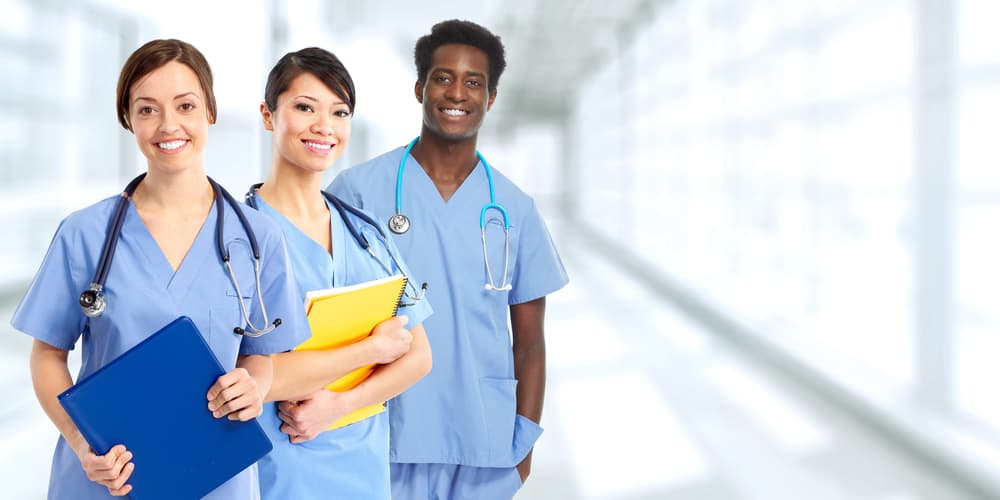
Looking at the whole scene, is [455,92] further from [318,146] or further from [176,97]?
[176,97]

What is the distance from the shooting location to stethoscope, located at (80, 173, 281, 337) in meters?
0.71

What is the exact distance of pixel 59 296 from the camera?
28.9 inches

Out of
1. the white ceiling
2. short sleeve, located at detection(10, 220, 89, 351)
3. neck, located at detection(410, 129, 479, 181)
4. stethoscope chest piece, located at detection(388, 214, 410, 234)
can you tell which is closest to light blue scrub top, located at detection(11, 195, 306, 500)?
short sleeve, located at detection(10, 220, 89, 351)

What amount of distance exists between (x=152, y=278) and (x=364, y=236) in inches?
11.5

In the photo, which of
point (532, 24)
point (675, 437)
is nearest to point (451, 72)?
point (675, 437)

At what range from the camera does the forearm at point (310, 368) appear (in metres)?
0.85

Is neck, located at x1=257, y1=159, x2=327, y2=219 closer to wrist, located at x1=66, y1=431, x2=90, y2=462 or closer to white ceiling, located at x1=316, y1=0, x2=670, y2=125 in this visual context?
wrist, located at x1=66, y1=431, x2=90, y2=462

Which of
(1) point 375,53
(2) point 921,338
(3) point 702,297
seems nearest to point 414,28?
(1) point 375,53

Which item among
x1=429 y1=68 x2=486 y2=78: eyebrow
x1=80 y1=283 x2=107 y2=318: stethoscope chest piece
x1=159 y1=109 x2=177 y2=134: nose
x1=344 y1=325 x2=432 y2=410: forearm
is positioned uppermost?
x1=429 y1=68 x2=486 y2=78: eyebrow

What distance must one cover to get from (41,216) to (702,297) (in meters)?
→ 4.50

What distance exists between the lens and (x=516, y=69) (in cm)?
1176

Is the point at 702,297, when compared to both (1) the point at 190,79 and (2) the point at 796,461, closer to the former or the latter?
(2) the point at 796,461

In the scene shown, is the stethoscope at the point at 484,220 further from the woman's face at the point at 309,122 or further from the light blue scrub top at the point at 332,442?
the woman's face at the point at 309,122

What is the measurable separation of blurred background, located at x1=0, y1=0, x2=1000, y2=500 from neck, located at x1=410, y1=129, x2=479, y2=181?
50.9 inches
